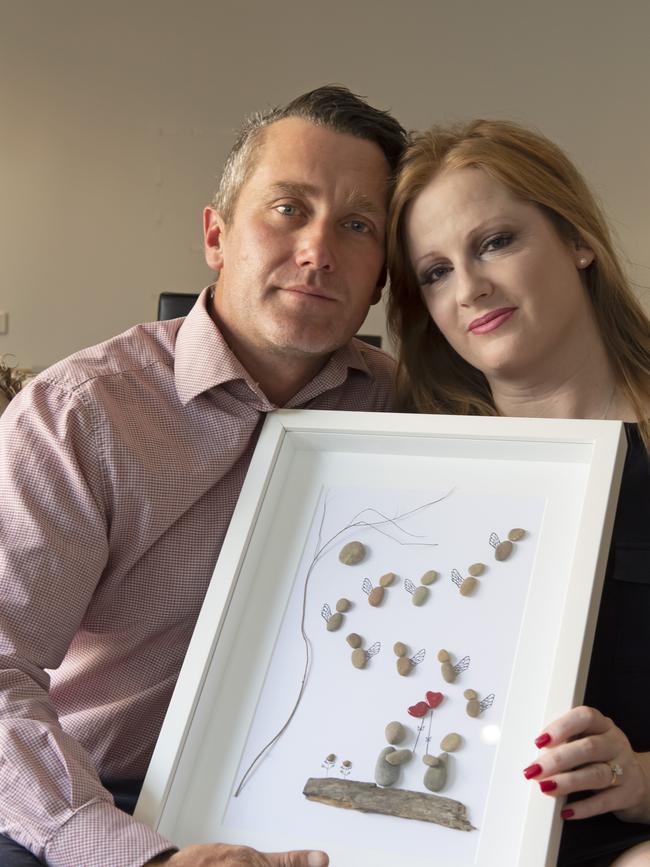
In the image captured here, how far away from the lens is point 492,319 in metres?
1.40

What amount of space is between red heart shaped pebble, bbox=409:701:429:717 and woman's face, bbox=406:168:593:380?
0.50 meters

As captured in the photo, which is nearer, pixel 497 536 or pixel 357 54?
pixel 497 536

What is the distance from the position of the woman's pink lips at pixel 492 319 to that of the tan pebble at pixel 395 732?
55 centimetres

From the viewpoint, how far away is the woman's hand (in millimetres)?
1006

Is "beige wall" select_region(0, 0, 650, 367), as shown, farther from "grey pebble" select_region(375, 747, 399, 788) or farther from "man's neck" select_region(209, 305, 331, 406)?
"grey pebble" select_region(375, 747, 399, 788)

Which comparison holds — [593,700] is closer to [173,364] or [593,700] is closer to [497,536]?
[497,536]

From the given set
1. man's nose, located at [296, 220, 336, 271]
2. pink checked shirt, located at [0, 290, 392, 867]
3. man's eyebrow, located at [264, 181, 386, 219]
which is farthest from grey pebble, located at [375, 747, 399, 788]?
man's eyebrow, located at [264, 181, 386, 219]

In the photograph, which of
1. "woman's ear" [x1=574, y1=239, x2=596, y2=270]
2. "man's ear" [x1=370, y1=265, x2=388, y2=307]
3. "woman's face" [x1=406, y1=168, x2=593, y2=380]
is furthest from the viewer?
"man's ear" [x1=370, y1=265, x2=388, y2=307]

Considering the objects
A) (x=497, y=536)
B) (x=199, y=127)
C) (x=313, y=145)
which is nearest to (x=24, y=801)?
(x=497, y=536)

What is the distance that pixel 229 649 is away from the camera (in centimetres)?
124

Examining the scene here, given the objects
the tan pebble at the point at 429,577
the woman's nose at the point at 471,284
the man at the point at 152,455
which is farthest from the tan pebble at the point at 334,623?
the woman's nose at the point at 471,284

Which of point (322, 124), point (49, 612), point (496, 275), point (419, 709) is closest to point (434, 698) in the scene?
point (419, 709)

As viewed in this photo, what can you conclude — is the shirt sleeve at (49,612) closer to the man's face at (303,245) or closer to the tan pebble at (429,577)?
the man's face at (303,245)

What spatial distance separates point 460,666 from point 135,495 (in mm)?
483
